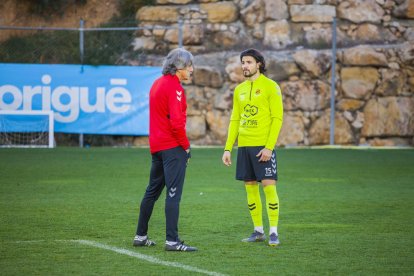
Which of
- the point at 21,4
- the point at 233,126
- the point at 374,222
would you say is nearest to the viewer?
the point at 233,126

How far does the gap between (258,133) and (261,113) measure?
20cm

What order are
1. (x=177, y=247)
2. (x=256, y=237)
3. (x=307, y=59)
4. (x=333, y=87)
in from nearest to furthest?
(x=177, y=247) < (x=256, y=237) < (x=333, y=87) < (x=307, y=59)

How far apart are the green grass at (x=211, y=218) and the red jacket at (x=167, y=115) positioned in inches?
39.1

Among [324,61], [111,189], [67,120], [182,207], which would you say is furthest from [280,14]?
[182,207]

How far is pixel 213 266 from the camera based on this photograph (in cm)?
746

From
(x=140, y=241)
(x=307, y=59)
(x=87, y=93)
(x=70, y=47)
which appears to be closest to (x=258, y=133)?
(x=140, y=241)

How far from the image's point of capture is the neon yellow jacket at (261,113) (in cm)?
888

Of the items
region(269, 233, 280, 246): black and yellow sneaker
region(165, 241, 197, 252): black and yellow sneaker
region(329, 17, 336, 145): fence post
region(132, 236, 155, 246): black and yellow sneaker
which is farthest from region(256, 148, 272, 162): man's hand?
region(329, 17, 336, 145): fence post

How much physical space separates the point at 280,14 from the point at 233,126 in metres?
16.8

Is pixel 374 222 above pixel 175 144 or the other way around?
the other way around

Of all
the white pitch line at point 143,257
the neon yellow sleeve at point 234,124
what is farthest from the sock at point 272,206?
the white pitch line at point 143,257

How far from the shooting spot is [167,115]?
326 inches

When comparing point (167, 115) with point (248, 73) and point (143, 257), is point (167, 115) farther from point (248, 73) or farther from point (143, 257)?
point (143, 257)

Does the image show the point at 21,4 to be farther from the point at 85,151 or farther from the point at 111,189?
the point at 111,189
